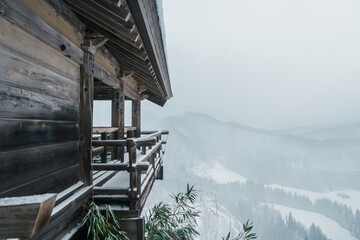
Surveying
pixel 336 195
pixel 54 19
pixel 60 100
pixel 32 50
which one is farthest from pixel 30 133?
pixel 336 195

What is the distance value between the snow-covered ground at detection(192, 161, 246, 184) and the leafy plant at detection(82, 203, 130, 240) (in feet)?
443

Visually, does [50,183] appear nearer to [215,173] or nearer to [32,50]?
[32,50]

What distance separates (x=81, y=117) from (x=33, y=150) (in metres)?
1.06

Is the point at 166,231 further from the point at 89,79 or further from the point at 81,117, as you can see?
the point at 89,79

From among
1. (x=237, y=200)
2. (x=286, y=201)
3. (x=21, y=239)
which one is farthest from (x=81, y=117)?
(x=286, y=201)

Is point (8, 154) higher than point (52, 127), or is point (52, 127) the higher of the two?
point (52, 127)

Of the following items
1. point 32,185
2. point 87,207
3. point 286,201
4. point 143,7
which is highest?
point 143,7

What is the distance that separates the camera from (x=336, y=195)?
143625 mm

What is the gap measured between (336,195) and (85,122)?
189821mm

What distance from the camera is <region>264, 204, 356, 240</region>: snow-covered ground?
96.4 metres

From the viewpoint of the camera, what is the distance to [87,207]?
3047 millimetres

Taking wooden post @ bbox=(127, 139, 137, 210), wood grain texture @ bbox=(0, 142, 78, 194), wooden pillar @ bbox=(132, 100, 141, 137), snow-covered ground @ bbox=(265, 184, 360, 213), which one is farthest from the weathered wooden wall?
snow-covered ground @ bbox=(265, 184, 360, 213)

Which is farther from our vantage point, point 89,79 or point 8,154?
point 89,79

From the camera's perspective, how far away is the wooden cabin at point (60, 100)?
180cm
